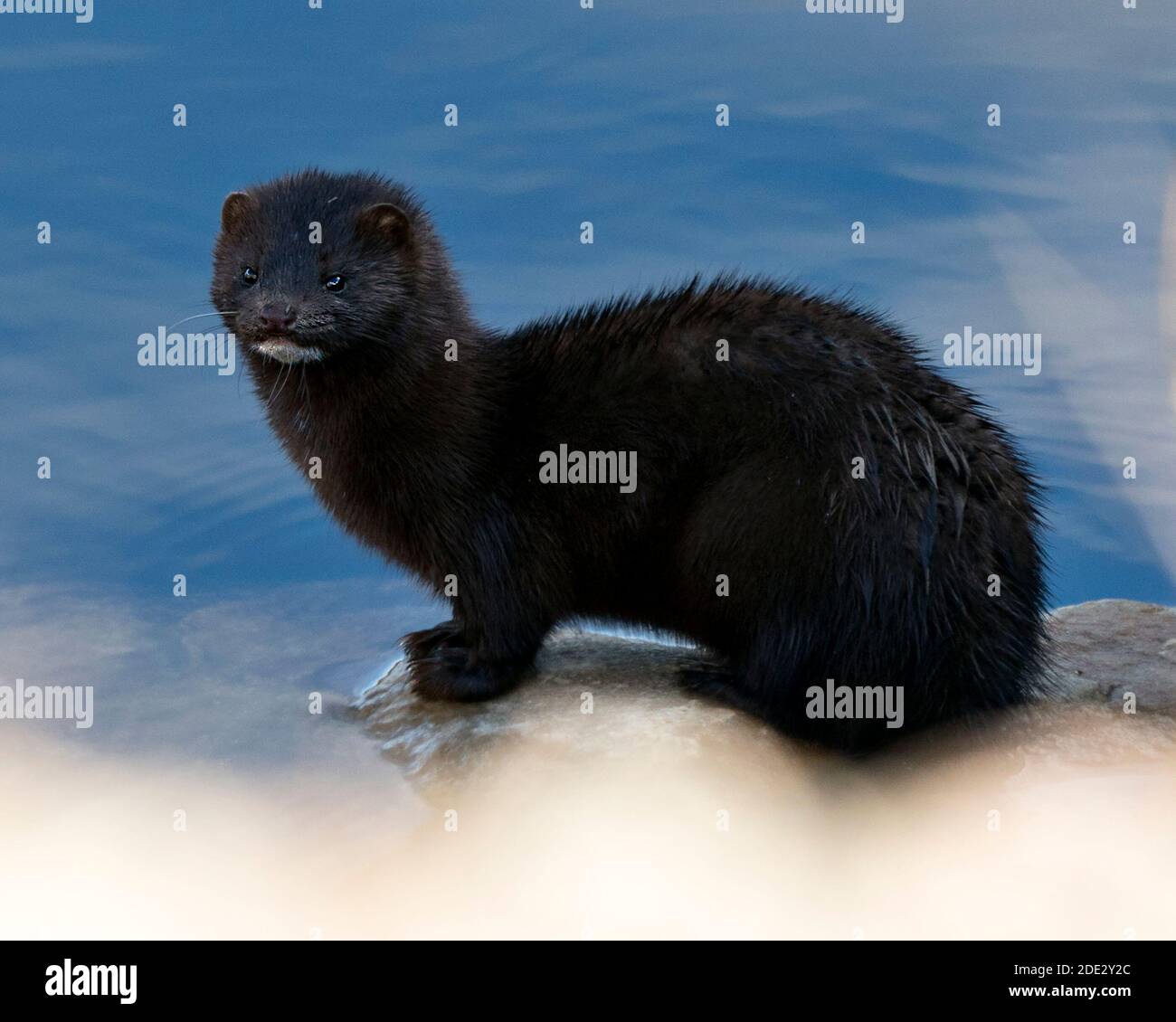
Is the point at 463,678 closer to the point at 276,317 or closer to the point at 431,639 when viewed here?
the point at 431,639

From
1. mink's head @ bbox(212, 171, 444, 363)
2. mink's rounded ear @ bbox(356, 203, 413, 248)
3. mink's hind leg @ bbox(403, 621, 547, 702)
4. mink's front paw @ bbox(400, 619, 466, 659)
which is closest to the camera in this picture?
mink's head @ bbox(212, 171, 444, 363)

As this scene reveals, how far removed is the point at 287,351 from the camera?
26.8 ft

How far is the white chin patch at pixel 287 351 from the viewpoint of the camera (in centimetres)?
815

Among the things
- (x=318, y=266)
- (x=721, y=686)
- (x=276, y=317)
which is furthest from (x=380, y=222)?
(x=721, y=686)

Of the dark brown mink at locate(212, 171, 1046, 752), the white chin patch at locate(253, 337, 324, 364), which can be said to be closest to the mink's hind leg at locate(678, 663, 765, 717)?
the dark brown mink at locate(212, 171, 1046, 752)

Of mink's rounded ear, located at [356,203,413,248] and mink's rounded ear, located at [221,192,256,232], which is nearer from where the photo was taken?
mink's rounded ear, located at [356,203,413,248]

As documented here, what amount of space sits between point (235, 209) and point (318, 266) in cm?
65

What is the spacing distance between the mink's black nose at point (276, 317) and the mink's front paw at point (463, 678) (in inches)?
74.9

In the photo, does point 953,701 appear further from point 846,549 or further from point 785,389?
point 785,389

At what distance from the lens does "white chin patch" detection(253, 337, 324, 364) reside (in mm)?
8148

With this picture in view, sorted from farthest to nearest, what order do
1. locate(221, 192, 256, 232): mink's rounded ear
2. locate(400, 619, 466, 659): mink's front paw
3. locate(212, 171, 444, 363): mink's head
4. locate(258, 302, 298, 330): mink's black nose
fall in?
locate(400, 619, 466, 659): mink's front paw
locate(221, 192, 256, 232): mink's rounded ear
locate(212, 171, 444, 363): mink's head
locate(258, 302, 298, 330): mink's black nose

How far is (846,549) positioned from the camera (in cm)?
805

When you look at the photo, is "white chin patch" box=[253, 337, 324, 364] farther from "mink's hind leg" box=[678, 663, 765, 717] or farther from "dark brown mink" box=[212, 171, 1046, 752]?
"mink's hind leg" box=[678, 663, 765, 717]

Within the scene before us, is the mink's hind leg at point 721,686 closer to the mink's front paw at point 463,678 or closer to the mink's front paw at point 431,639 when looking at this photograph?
the mink's front paw at point 463,678
